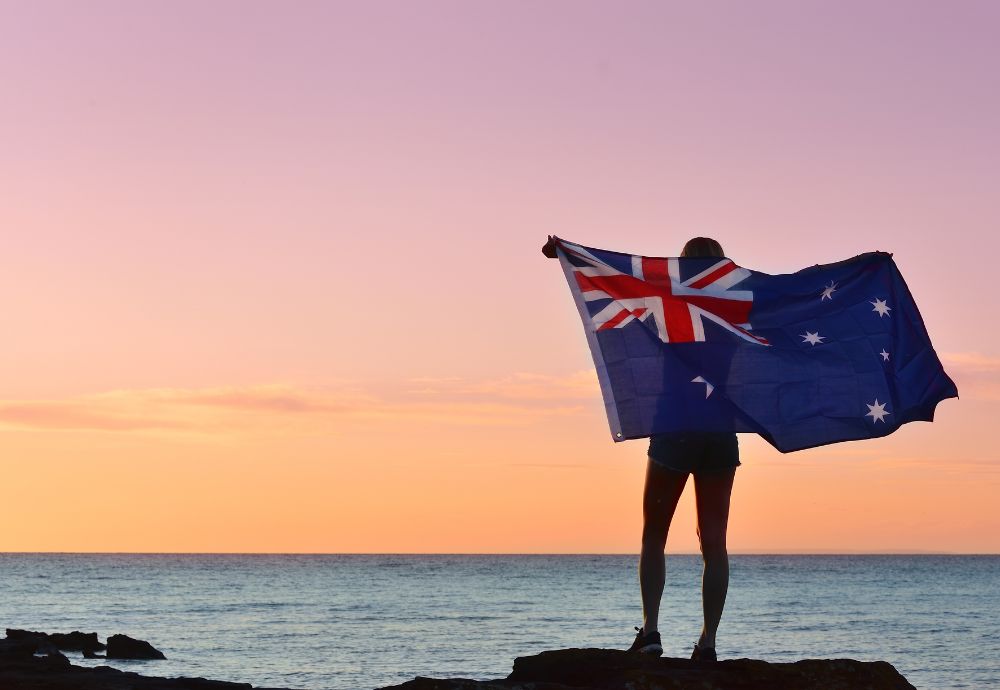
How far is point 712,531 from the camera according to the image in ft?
29.3

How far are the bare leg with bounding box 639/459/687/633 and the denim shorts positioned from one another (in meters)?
0.09

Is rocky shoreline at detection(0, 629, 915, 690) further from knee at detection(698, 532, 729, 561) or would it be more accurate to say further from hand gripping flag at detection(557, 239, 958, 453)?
hand gripping flag at detection(557, 239, 958, 453)

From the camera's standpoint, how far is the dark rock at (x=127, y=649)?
3738 cm

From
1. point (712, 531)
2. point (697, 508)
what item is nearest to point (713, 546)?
point (712, 531)

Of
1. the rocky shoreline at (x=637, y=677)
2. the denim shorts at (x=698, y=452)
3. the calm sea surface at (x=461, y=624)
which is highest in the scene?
the denim shorts at (x=698, y=452)

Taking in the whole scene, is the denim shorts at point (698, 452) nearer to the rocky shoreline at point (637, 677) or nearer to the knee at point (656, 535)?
the knee at point (656, 535)

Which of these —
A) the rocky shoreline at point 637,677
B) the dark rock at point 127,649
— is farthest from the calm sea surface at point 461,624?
the rocky shoreline at point 637,677

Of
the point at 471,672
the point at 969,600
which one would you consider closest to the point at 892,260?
the point at 471,672

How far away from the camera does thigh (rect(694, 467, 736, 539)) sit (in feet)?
29.2

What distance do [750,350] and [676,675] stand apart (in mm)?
2538

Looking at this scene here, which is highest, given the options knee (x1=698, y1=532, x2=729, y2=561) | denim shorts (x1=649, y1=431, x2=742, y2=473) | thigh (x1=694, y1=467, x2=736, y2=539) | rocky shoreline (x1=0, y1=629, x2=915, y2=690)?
denim shorts (x1=649, y1=431, x2=742, y2=473)

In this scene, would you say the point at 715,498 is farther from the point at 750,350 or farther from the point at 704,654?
the point at 750,350

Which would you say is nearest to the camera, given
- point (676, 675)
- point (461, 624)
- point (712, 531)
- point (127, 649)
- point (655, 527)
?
point (676, 675)

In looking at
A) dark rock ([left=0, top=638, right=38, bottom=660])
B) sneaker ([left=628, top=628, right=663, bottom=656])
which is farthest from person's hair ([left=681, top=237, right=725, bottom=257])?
dark rock ([left=0, top=638, right=38, bottom=660])
